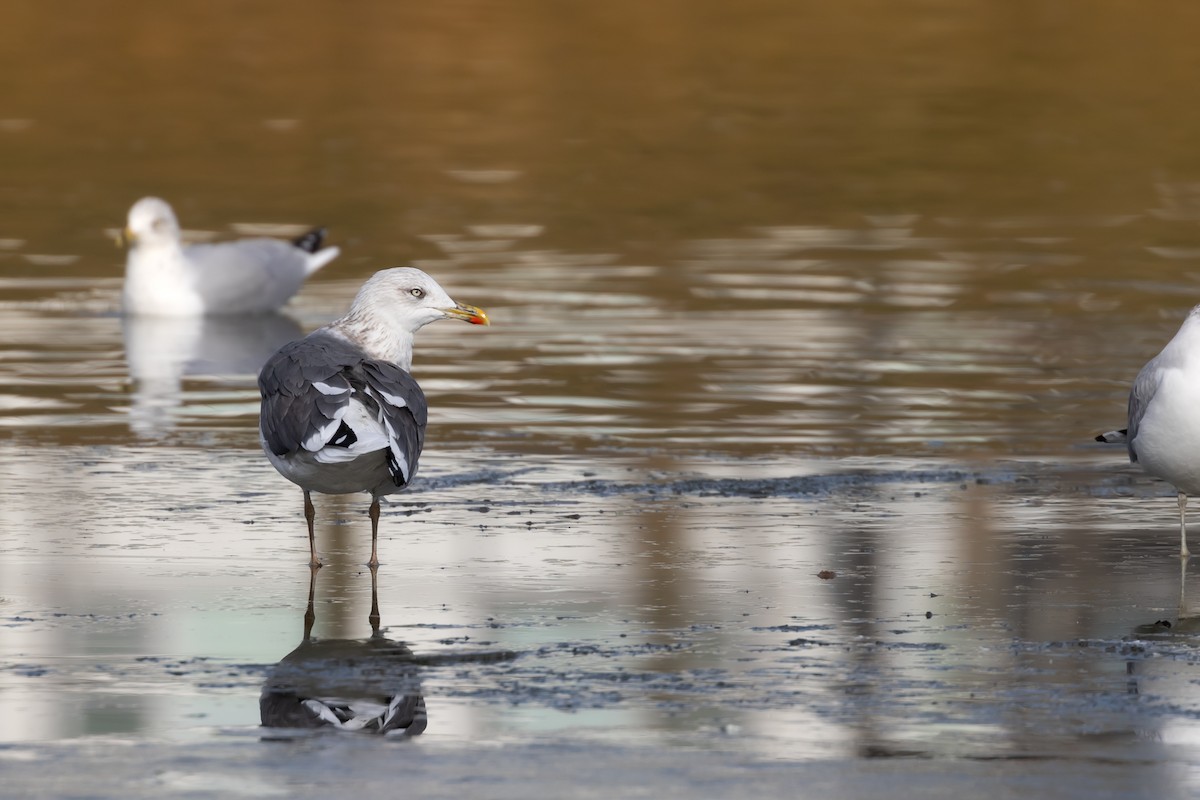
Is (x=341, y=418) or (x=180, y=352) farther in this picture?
(x=180, y=352)

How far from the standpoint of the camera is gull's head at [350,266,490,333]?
9.48m

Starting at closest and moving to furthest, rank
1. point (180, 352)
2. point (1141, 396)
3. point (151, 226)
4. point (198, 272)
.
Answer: point (1141, 396)
point (180, 352)
point (198, 272)
point (151, 226)

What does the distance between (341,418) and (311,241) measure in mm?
10674

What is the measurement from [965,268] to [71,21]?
3254cm

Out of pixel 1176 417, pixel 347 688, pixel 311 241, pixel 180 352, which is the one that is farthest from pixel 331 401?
pixel 311 241

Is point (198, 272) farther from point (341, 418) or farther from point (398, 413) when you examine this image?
point (341, 418)

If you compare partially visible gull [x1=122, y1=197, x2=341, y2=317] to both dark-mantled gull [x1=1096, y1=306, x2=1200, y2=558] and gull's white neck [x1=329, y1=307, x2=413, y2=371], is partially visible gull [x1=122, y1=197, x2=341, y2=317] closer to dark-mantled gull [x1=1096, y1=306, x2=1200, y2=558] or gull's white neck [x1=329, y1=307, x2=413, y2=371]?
gull's white neck [x1=329, y1=307, x2=413, y2=371]

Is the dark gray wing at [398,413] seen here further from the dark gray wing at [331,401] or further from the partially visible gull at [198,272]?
the partially visible gull at [198,272]

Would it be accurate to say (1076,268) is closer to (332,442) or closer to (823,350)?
(823,350)

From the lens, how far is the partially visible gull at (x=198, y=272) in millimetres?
17344

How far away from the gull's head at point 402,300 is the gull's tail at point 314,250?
892cm

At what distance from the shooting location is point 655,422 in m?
12.4

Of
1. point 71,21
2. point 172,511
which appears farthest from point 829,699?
point 71,21

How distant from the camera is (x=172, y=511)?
988 centimetres
